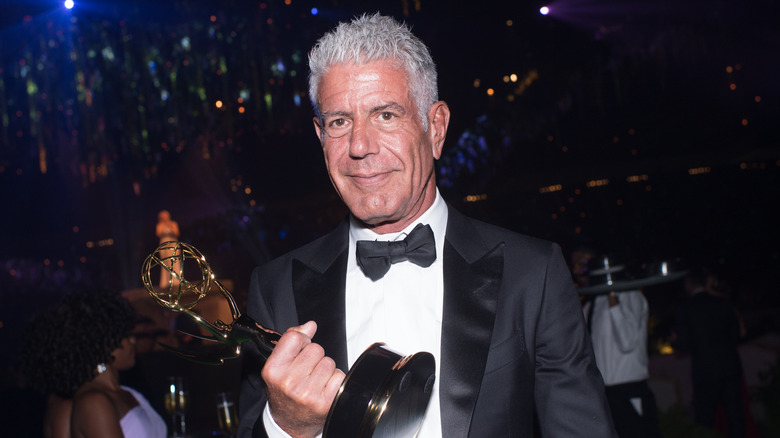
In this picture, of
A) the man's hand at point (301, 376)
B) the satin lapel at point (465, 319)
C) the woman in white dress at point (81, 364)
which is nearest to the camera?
the man's hand at point (301, 376)

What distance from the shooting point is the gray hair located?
4.74ft

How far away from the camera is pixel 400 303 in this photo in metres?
1.61

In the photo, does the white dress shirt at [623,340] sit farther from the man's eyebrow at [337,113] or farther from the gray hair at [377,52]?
the man's eyebrow at [337,113]

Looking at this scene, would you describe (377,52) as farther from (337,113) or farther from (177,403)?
(177,403)

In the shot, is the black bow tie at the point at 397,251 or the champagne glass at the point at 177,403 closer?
the black bow tie at the point at 397,251

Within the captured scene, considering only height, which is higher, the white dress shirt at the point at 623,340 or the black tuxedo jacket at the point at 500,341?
the black tuxedo jacket at the point at 500,341

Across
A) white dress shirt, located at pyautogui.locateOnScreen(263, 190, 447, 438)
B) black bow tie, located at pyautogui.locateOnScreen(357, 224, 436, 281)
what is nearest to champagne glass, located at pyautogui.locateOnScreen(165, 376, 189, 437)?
white dress shirt, located at pyautogui.locateOnScreen(263, 190, 447, 438)

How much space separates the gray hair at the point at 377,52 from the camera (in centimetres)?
144

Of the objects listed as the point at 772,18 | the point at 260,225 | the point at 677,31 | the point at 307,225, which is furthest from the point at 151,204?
the point at 772,18

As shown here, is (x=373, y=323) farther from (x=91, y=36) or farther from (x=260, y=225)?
(x=260, y=225)

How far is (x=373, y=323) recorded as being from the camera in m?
1.62

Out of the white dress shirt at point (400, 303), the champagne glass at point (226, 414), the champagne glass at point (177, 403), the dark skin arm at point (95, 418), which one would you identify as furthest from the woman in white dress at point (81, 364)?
the white dress shirt at point (400, 303)

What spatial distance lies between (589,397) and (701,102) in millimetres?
12185

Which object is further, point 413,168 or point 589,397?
point 413,168
